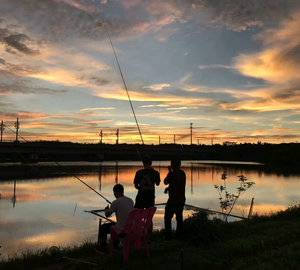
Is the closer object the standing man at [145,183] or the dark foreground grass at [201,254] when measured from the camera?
the dark foreground grass at [201,254]

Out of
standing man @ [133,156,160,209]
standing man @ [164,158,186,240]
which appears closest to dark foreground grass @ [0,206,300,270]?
standing man @ [164,158,186,240]

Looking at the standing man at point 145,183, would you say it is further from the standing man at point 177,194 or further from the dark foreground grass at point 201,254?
the dark foreground grass at point 201,254

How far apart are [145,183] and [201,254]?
1.98 meters

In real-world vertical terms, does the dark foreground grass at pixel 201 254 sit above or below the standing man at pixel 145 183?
below

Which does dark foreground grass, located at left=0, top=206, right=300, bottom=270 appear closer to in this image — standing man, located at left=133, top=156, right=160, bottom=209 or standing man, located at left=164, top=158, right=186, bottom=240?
standing man, located at left=164, top=158, right=186, bottom=240

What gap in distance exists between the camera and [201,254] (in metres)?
5.66

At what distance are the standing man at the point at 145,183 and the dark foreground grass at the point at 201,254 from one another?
3.26ft

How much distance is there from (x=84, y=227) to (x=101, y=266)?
750 cm

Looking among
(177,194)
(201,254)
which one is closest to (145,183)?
(177,194)

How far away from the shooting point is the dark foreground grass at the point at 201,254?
5125mm

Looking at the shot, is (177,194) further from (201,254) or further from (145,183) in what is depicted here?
(201,254)

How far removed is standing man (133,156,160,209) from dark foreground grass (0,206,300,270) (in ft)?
3.26

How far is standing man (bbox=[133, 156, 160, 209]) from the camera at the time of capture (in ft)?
22.1

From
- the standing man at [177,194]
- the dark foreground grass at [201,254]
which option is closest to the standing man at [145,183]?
the standing man at [177,194]
